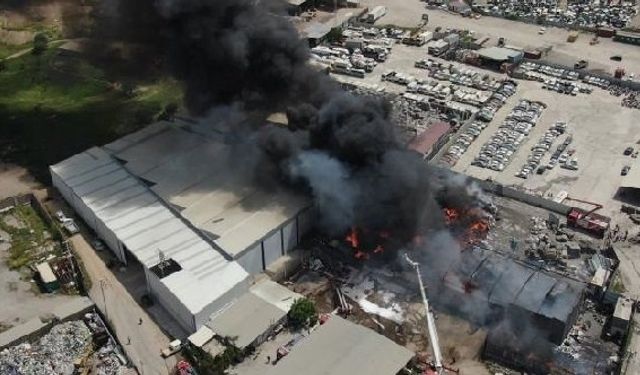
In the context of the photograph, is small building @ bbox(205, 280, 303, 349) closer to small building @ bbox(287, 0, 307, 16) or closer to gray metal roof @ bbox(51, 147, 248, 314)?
gray metal roof @ bbox(51, 147, 248, 314)

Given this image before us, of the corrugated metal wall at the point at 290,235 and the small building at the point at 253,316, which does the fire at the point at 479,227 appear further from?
the small building at the point at 253,316

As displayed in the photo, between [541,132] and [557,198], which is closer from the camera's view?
[557,198]

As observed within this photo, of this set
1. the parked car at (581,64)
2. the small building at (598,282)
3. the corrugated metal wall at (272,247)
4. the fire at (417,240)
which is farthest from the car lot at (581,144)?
the corrugated metal wall at (272,247)

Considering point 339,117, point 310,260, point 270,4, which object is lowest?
point 310,260

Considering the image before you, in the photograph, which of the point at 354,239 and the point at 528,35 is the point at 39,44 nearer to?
the point at 354,239

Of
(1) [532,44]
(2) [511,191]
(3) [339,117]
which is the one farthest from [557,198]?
(1) [532,44]

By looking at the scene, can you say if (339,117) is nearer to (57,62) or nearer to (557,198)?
(557,198)
